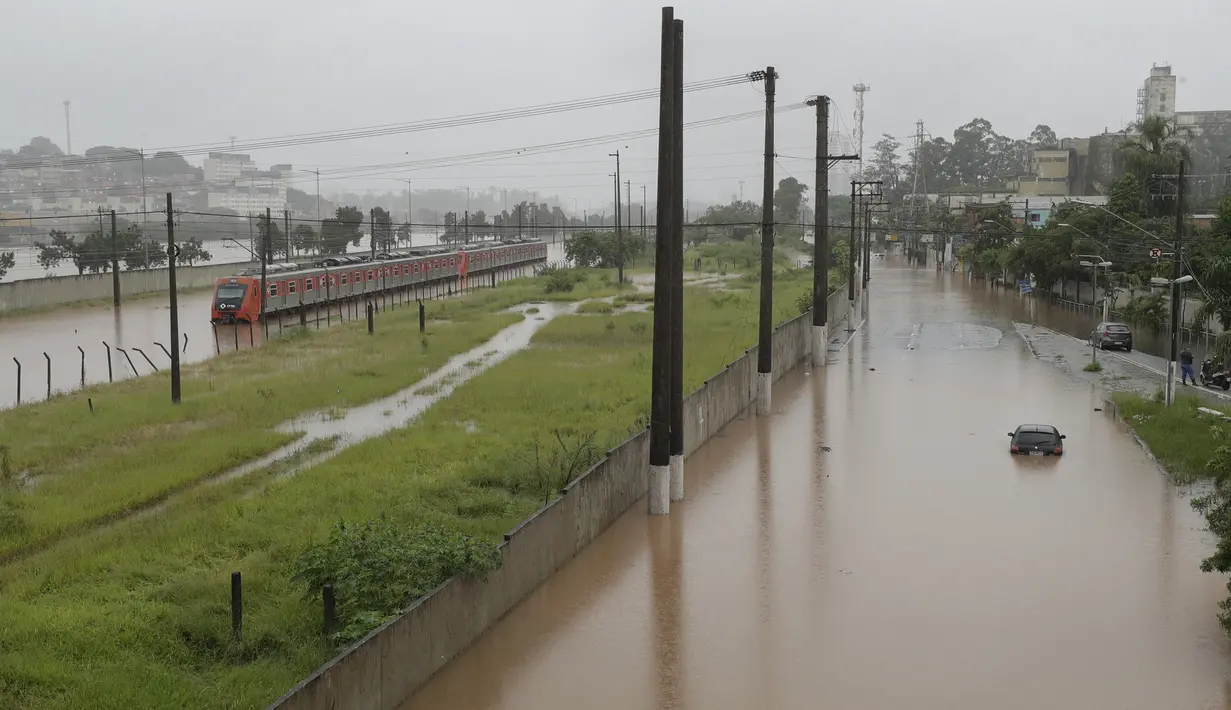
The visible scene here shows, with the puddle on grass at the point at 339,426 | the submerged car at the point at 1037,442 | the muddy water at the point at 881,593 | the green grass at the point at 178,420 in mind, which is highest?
the green grass at the point at 178,420

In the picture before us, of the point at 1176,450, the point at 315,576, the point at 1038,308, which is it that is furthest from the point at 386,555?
the point at 1038,308

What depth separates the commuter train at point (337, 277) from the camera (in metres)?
51.3

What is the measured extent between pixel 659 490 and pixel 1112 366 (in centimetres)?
2597

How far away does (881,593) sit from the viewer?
53.0 feet

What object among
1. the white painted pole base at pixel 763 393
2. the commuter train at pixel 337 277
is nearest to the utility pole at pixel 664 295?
the white painted pole base at pixel 763 393

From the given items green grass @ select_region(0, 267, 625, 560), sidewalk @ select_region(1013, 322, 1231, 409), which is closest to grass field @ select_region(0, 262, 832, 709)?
green grass @ select_region(0, 267, 625, 560)

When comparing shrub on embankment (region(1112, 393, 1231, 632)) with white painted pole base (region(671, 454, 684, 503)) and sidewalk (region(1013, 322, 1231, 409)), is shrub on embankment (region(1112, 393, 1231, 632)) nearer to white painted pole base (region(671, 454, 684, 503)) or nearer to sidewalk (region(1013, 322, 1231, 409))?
sidewalk (region(1013, 322, 1231, 409))

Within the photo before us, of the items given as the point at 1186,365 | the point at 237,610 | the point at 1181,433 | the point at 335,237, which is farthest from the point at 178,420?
the point at 335,237

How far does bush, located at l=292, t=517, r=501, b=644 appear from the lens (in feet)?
41.8

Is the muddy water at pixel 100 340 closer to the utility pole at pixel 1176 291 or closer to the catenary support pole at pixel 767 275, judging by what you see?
the catenary support pole at pixel 767 275

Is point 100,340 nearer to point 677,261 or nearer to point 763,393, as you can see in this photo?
point 763,393

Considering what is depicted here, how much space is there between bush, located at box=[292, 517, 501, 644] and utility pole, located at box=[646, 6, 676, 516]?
6.19 m

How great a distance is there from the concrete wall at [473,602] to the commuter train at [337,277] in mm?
32182

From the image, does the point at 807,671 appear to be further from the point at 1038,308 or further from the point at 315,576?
the point at 1038,308
